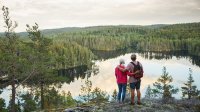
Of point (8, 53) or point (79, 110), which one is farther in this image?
point (8, 53)

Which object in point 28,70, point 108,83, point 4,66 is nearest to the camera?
point 4,66

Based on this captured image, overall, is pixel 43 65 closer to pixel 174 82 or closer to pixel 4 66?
pixel 4 66

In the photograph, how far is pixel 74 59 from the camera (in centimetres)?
16188

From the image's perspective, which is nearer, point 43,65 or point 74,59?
point 43,65

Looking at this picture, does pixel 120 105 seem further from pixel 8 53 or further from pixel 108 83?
pixel 108 83

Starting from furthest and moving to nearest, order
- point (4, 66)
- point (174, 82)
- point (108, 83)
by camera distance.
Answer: point (108, 83)
point (174, 82)
point (4, 66)

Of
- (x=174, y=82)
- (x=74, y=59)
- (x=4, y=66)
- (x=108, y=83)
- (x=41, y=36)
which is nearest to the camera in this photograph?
(x=4, y=66)

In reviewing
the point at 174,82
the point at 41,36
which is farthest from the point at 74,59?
the point at 41,36

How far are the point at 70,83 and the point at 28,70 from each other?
80782 mm

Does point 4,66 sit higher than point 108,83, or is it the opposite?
point 4,66

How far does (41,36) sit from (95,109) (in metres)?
22.2

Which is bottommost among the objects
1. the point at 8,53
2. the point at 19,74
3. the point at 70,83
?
the point at 70,83

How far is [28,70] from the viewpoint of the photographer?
30438mm

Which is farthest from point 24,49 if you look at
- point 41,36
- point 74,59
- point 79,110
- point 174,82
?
point 74,59
